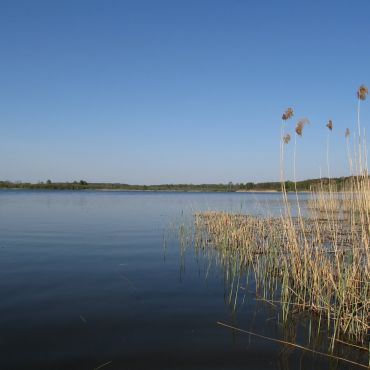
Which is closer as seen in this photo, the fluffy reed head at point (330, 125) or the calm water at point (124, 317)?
the calm water at point (124, 317)

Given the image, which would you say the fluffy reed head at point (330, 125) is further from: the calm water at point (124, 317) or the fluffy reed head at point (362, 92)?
the calm water at point (124, 317)

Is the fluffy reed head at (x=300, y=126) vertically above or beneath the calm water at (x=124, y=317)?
above

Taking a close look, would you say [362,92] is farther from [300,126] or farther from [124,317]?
[124,317]

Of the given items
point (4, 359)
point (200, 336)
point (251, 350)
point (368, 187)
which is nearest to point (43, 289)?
point (4, 359)

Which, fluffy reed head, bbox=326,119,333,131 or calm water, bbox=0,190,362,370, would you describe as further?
fluffy reed head, bbox=326,119,333,131

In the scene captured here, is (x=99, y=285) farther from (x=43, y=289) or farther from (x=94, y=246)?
(x=94, y=246)

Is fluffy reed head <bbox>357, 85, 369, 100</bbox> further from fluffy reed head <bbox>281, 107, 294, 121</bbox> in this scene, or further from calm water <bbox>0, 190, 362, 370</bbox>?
calm water <bbox>0, 190, 362, 370</bbox>

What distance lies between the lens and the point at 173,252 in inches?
420

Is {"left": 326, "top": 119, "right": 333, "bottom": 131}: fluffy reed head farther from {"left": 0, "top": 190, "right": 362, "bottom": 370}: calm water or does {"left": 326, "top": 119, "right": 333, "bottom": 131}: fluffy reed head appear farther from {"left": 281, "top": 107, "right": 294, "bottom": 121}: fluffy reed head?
{"left": 0, "top": 190, "right": 362, "bottom": 370}: calm water

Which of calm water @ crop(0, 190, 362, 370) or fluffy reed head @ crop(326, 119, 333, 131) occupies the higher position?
fluffy reed head @ crop(326, 119, 333, 131)

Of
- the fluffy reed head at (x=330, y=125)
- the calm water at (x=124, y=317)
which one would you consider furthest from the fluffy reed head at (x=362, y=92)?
the calm water at (x=124, y=317)

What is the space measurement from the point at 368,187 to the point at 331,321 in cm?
205

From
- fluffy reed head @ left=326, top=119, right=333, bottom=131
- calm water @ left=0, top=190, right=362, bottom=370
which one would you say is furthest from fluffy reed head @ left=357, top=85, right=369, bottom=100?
calm water @ left=0, top=190, right=362, bottom=370

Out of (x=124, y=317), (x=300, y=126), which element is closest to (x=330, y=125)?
(x=300, y=126)
